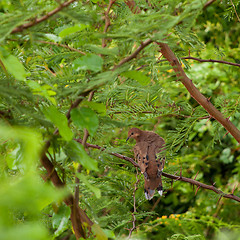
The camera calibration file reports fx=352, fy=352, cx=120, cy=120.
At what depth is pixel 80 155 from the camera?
657mm

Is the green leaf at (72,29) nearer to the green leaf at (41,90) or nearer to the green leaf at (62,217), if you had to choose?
the green leaf at (41,90)

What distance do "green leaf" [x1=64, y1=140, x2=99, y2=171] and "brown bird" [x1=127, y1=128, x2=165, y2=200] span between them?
3.33 ft

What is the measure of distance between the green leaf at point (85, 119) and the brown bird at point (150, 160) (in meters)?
1.03

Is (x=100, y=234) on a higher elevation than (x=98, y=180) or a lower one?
higher

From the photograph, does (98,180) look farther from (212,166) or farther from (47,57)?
(212,166)

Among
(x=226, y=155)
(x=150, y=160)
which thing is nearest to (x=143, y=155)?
(x=150, y=160)

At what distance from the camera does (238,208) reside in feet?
11.0

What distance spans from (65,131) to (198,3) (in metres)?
0.33

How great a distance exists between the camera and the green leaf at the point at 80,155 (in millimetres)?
641

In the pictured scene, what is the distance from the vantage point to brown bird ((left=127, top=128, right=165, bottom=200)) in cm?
174

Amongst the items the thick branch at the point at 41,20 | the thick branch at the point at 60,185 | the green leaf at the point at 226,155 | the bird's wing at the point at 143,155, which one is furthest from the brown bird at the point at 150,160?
the green leaf at the point at 226,155

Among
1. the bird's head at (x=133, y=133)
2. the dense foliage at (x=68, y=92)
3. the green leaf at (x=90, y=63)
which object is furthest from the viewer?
the bird's head at (x=133, y=133)

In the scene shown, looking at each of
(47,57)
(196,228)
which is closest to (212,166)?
(196,228)

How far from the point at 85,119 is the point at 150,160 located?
134cm
